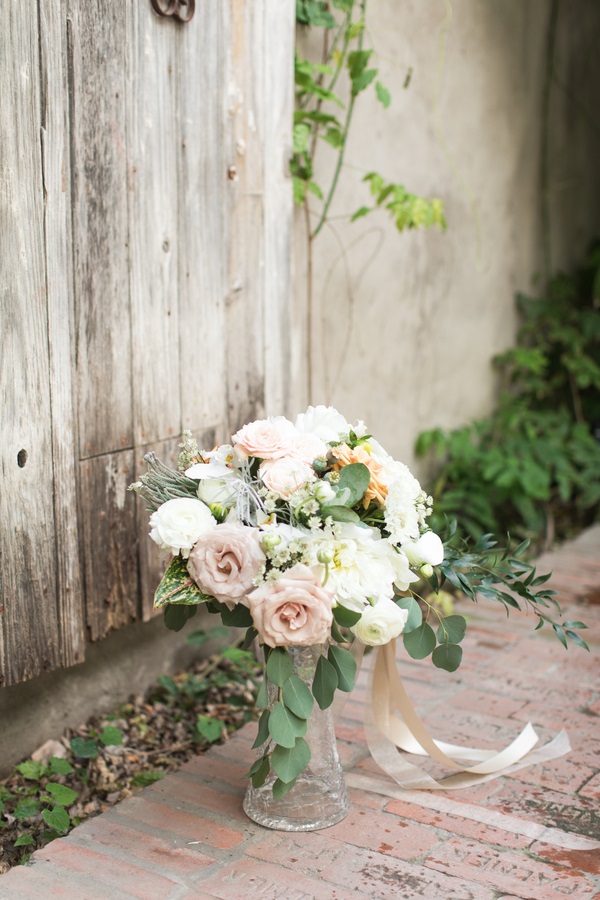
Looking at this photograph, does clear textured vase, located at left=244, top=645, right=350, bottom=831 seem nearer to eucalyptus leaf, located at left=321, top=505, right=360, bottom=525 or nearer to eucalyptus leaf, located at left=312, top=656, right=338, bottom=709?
eucalyptus leaf, located at left=312, top=656, right=338, bottom=709

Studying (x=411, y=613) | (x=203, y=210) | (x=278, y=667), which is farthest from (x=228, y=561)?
(x=203, y=210)

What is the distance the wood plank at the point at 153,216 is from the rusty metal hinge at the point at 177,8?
22 millimetres

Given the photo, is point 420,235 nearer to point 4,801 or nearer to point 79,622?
point 79,622

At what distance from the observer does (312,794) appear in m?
2.24

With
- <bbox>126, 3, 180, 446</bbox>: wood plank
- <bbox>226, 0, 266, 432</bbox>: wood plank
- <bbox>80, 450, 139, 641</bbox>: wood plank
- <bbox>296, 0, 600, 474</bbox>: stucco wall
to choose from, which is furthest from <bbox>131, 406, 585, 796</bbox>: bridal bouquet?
<bbox>296, 0, 600, 474</bbox>: stucco wall

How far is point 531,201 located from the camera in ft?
19.9

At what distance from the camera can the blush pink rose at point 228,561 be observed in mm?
1979

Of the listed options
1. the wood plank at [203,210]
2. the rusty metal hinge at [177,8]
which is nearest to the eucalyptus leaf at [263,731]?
the wood plank at [203,210]

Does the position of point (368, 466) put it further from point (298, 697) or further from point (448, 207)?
point (448, 207)

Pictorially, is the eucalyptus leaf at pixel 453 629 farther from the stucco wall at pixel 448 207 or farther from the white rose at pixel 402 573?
the stucco wall at pixel 448 207

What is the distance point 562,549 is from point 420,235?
1707 millimetres

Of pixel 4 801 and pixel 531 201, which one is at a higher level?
pixel 531 201

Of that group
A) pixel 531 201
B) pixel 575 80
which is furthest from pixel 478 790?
pixel 575 80

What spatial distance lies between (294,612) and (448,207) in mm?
3531
